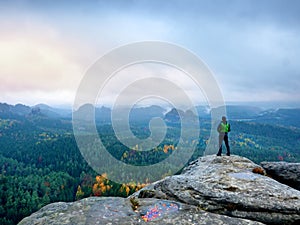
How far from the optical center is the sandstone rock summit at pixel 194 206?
12.7 metres

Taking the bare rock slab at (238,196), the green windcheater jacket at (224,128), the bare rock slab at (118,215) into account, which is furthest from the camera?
the green windcheater jacket at (224,128)

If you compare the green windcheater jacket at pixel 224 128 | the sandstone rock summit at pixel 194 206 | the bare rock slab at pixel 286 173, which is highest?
the green windcheater jacket at pixel 224 128

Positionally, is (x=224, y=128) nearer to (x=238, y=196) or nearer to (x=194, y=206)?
(x=238, y=196)


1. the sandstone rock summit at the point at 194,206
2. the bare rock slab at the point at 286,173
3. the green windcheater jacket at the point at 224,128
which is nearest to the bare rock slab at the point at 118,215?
the sandstone rock summit at the point at 194,206

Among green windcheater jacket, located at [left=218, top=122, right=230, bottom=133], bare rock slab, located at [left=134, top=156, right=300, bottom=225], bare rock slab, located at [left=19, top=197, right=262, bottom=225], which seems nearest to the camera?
bare rock slab, located at [left=19, top=197, right=262, bottom=225]

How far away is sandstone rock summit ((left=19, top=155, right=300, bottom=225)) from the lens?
1273 centimetres

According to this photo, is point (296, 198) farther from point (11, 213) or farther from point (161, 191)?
point (11, 213)

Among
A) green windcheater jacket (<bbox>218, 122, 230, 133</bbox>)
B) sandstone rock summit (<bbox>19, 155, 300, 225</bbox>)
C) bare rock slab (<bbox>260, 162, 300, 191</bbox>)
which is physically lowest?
bare rock slab (<bbox>260, 162, 300, 191</bbox>)

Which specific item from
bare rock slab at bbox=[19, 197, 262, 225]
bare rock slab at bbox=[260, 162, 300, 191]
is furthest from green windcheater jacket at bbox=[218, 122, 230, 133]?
bare rock slab at bbox=[19, 197, 262, 225]

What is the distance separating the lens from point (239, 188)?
16469 millimetres

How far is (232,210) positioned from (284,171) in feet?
38.1

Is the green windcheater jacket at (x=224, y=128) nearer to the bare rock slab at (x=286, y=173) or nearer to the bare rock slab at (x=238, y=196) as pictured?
the bare rock slab at (x=286, y=173)

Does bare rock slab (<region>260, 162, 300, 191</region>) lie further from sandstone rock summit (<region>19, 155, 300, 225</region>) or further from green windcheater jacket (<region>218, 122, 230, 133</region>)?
sandstone rock summit (<region>19, 155, 300, 225</region>)

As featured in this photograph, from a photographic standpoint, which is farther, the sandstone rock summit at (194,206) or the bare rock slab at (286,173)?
the bare rock slab at (286,173)
